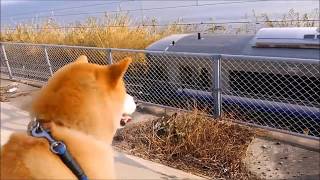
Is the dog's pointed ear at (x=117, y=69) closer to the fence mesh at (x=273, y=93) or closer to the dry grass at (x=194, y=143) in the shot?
the dry grass at (x=194, y=143)

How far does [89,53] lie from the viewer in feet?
28.5

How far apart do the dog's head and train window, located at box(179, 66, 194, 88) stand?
424 centimetres

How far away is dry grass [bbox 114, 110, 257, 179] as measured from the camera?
4727 mm

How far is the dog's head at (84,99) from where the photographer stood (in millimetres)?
2184

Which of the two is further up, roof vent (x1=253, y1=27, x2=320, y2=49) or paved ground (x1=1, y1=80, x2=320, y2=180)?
roof vent (x1=253, y1=27, x2=320, y2=49)

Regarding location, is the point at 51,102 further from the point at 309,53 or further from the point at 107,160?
the point at 309,53

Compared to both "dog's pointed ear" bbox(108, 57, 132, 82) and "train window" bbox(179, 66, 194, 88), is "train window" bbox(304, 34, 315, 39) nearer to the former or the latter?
"train window" bbox(179, 66, 194, 88)

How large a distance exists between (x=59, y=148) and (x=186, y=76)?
15.2 ft

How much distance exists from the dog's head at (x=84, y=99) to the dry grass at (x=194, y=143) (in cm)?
255

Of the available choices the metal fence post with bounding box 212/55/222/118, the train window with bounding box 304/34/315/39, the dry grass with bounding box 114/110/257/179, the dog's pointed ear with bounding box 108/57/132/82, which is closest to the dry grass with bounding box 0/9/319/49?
the train window with bounding box 304/34/315/39

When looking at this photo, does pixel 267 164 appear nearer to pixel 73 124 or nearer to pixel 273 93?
pixel 273 93

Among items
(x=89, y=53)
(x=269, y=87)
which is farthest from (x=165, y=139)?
(x=89, y=53)

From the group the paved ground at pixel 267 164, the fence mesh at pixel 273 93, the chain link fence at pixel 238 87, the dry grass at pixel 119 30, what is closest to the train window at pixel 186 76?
the chain link fence at pixel 238 87

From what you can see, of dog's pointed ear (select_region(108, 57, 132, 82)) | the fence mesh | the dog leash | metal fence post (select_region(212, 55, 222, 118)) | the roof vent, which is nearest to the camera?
the dog leash
